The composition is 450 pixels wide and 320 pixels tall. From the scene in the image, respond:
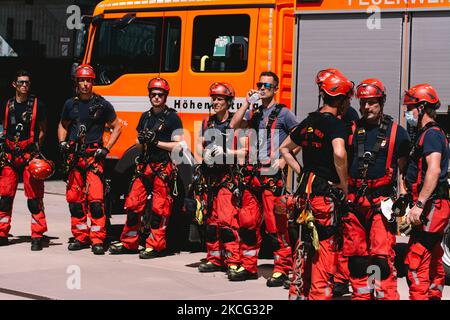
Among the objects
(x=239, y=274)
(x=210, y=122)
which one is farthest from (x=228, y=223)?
(x=210, y=122)

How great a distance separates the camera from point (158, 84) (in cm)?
1062

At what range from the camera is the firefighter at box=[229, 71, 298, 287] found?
31.3 ft

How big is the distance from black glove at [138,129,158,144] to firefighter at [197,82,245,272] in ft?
2.29

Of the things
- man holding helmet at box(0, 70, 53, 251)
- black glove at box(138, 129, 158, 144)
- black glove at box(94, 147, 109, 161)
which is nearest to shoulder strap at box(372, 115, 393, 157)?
black glove at box(138, 129, 158, 144)

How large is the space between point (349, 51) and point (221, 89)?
1415mm

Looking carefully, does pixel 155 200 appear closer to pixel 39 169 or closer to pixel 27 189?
pixel 39 169

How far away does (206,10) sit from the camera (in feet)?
35.7

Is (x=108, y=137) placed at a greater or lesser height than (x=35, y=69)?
lesser

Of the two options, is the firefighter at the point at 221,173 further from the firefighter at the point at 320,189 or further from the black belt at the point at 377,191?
the firefighter at the point at 320,189

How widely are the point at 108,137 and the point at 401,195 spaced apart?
4.76 meters

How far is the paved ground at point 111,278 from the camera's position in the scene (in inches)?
345

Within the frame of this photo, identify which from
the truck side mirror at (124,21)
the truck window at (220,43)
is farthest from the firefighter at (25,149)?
the truck window at (220,43)
